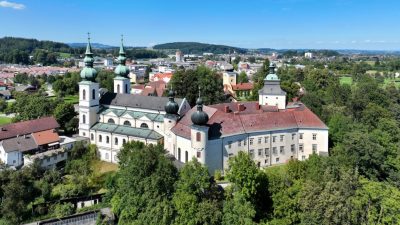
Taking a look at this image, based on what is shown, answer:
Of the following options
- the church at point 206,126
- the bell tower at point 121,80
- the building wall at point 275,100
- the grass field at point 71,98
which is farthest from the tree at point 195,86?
the grass field at point 71,98

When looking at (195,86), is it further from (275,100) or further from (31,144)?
(31,144)

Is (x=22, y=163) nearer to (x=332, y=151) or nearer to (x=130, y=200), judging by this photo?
(x=130, y=200)

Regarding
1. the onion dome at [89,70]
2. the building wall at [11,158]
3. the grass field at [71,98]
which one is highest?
the onion dome at [89,70]

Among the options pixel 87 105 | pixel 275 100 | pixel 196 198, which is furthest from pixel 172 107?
pixel 196 198

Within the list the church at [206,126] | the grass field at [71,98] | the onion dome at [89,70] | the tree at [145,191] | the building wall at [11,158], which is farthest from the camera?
the grass field at [71,98]

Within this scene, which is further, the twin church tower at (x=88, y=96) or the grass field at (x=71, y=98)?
the grass field at (x=71, y=98)


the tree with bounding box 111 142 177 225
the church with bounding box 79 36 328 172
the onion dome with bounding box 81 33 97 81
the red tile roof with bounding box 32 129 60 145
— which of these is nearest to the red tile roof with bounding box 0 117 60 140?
the red tile roof with bounding box 32 129 60 145

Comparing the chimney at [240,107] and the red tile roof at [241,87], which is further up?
the red tile roof at [241,87]

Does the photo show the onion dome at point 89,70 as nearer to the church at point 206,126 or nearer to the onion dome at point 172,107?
the church at point 206,126

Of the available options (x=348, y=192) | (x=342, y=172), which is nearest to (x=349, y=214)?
(x=348, y=192)
